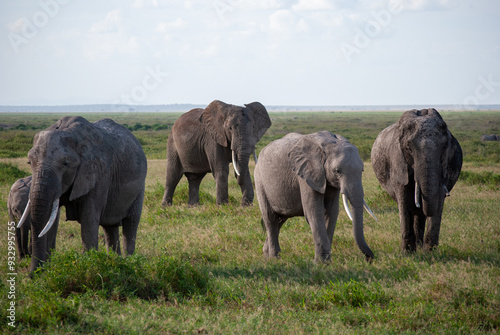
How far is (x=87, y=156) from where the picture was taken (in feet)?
21.3

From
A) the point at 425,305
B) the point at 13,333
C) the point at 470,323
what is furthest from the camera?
the point at 425,305

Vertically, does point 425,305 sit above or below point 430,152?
below

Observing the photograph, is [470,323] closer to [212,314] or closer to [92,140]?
[212,314]

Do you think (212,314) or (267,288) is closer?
(212,314)

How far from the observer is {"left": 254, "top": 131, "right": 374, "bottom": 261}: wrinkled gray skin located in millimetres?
6883

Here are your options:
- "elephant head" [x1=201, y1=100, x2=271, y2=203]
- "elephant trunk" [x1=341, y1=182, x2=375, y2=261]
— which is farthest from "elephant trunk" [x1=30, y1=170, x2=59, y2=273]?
"elephant head" [x1=201, y1=100, x2=271, y2=203]

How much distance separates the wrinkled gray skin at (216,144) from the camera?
11859mm

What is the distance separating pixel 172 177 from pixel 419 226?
6838mm

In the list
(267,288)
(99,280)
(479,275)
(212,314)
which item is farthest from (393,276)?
(99,280)

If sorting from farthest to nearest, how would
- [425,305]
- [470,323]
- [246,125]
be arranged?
[246,125] < [425,305] < [470,323]

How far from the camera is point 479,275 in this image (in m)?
6.55

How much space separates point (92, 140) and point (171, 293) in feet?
6.91

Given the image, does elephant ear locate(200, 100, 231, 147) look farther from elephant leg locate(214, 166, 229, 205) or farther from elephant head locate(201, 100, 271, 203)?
elephant leg locate(214, 166, 229, 205)

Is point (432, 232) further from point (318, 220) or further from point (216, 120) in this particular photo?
point (216, 120)
